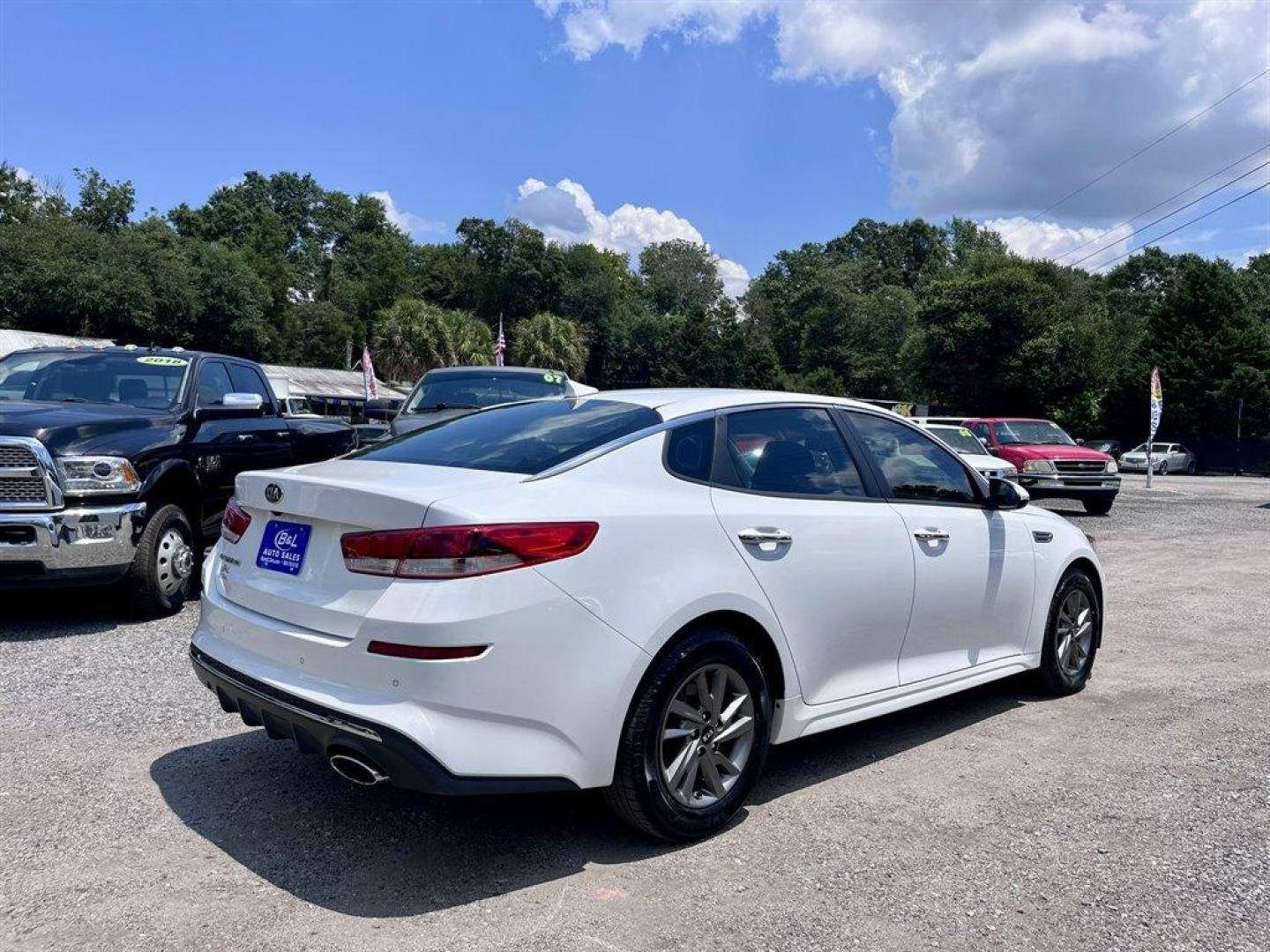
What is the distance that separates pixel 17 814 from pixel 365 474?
186 cm

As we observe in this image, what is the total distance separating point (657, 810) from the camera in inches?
133

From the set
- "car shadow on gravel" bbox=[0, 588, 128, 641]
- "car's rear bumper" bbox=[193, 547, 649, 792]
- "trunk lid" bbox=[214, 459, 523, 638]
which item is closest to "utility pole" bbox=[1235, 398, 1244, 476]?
"car shadow on gravel" bbox=[0, 588, 128, 641]

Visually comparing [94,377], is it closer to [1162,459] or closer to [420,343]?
[420,343]

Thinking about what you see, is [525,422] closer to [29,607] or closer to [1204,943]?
[1204,943]

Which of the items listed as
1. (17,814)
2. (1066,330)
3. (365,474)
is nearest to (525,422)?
(365,474)

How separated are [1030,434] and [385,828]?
17.0m

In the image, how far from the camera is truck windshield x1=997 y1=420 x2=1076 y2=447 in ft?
59.5

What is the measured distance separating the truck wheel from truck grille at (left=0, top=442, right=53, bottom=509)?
726 millimetres

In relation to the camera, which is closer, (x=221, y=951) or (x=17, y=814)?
(x=221, y=951)

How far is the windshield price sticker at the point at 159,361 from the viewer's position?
7.79 m

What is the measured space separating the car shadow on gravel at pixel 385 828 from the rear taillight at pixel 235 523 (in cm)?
105

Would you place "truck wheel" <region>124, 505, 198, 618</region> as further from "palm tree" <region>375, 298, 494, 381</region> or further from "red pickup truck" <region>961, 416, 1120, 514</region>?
"palm tree" <region>375, 298, 494, 381</region>

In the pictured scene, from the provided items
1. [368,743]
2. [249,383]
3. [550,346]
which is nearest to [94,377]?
[249,383]

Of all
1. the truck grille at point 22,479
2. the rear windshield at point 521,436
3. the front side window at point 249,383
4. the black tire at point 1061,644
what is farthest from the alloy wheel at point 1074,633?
the front side window at point 249,383
